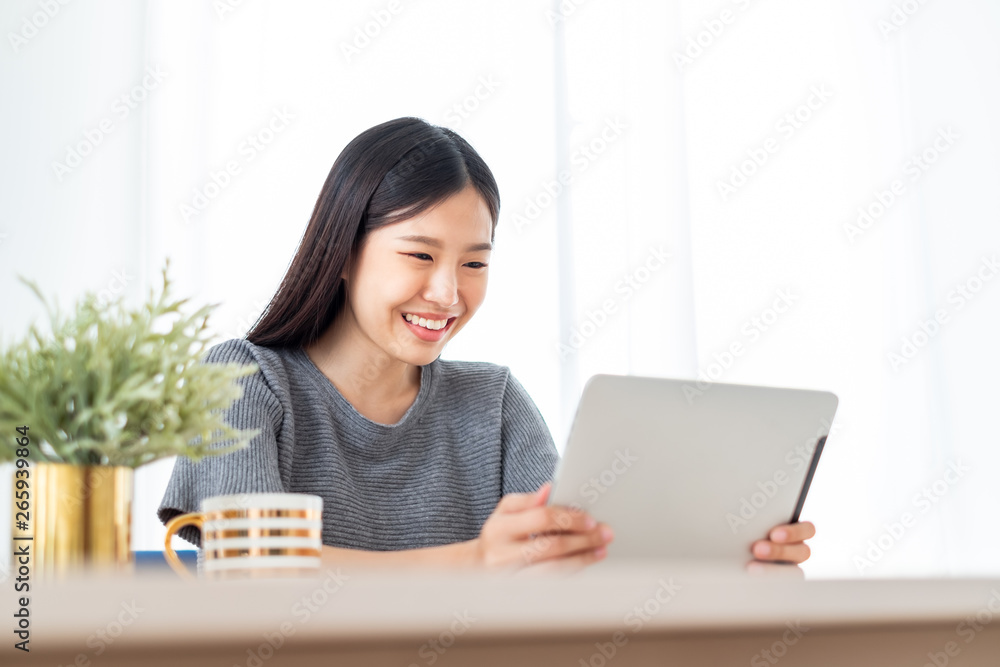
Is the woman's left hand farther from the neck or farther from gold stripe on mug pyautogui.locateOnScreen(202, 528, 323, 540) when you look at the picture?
the neck

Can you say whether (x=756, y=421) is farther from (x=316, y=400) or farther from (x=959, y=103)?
(x=959, y=103)

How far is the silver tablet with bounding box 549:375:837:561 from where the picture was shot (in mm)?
982

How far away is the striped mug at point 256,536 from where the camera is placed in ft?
2.26

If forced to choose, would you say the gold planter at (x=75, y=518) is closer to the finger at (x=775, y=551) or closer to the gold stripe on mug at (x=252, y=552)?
the gold stripe on mug at (x=252, y=552)

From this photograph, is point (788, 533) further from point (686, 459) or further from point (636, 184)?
point (636, 184)

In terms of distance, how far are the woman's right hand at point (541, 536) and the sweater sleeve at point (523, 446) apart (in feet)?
1.69

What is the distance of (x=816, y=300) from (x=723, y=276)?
1.16 ft

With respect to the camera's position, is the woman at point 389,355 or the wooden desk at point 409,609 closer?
the wooden desk at point 409,609

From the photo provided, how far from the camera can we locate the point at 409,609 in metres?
0.41

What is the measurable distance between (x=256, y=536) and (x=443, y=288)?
2.94ft

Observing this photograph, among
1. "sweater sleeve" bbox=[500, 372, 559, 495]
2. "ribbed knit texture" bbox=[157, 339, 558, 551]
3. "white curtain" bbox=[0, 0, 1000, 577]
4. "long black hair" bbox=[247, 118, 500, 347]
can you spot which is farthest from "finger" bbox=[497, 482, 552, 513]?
"white curtain" bbox=[0, 0, 1000, 577]

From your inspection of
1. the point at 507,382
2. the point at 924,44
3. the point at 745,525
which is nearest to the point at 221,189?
the point at 507,382

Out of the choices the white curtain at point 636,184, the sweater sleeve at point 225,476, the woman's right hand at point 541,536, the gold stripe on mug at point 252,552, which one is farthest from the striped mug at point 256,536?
the white curtain at point 636,184

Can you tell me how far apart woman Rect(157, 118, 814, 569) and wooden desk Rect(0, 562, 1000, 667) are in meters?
0.88
